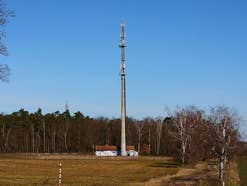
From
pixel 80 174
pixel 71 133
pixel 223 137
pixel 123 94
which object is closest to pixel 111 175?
pixel 80 174

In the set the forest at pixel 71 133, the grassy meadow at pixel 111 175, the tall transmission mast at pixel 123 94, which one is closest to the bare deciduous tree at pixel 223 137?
the grassy meadow at pixel 111 175

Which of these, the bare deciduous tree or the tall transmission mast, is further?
the tall transmission mast

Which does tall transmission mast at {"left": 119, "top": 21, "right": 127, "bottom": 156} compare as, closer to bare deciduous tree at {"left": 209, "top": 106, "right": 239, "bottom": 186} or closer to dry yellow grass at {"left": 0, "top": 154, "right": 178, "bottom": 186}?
dry yellow grass at {"left": 0, "top": 154, "right": 178, "bottom": 186}

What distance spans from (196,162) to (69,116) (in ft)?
270

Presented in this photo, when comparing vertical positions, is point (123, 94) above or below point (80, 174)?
above

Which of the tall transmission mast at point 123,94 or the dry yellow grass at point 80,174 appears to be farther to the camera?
the tall transmission mast at point 123,94

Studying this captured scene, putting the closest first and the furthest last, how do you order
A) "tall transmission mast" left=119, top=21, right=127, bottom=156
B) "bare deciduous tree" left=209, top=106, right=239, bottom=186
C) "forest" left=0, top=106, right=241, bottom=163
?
1. "bare deciduous tree" left=209, top=106, right=239, bottom=186
2. "tall transmission mast" left=119, top=21, right=127, bottom=156
3. "forest" left=0, top=106, right=241, bottom=163

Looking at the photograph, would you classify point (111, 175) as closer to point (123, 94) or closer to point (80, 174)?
point (80, 174)

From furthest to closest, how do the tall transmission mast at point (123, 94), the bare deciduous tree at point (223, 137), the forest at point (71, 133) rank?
the forest at point (71, 133) → the tall transmission mast at point (123, 94) → the bare deciduous tree at point (223, 137)

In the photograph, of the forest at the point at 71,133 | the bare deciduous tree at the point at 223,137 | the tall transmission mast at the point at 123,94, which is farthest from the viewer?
the forest at the point at 71,133

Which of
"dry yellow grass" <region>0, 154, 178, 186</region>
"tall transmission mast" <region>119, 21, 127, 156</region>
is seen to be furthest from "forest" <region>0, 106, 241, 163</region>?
"dry yellow grass" <region>0, 154, 178, 186</region>

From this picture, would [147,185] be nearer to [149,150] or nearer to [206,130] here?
[206,130]

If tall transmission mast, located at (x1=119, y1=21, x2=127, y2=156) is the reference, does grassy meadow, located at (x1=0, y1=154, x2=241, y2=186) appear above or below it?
below

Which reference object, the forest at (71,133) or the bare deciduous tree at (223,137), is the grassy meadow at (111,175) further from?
the forest at (71,133)
